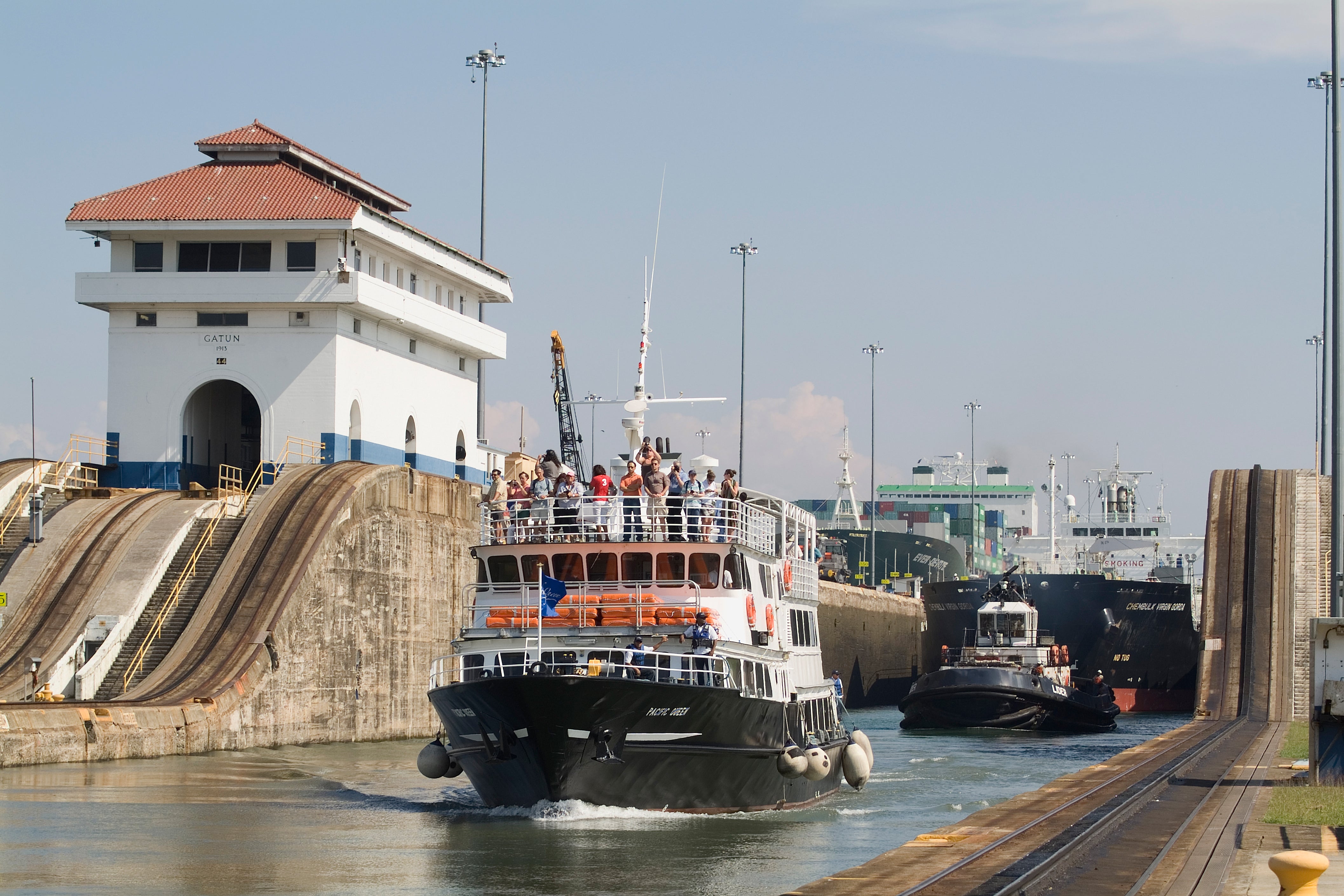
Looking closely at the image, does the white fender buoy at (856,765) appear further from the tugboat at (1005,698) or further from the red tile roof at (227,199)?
the red tile roof at (227,199)

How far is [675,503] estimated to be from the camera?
27594 millimetres

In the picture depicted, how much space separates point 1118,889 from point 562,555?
12.3 meters

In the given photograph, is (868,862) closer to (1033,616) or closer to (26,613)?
(26,613)

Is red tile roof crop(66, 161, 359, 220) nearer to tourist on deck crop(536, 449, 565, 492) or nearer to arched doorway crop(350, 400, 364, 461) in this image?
arched doorway crop(350, 400, 364, 461)

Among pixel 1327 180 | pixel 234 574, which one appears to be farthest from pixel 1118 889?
pixel 1327 180

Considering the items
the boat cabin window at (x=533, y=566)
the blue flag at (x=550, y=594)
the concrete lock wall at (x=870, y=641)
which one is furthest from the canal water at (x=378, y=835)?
the concrete lock wall at (x=870, y=641)

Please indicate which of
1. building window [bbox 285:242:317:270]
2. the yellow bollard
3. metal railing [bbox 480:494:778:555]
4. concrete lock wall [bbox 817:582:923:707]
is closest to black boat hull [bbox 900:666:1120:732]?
concrete lock wall [bbox 817:582:923:707]

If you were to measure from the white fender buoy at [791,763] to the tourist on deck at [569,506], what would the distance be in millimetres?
4963

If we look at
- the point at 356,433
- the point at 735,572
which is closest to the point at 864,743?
the point at 735,572

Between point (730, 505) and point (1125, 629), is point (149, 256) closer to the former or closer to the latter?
point (730, 505)

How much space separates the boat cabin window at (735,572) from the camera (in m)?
27.0

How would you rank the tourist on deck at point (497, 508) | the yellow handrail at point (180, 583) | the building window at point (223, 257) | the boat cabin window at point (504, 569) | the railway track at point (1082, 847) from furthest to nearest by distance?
the building window at point (223, 257)
the yellow handrail at point (180, 583)
the tourist on deck at point (497, 508)
the boat cabin window at point (504, 569)
the railway track at point (1082, 847)

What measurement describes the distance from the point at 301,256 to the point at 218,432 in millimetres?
7431

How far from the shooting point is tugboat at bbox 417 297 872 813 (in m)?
24.0
